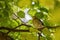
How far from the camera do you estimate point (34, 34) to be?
0.58m

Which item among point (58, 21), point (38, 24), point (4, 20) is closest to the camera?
point (58, 21)

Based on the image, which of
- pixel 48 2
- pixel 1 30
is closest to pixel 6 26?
pixel 1 30

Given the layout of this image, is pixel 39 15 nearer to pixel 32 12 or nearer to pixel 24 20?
pixel 32 12

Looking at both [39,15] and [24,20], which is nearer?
[39,15]

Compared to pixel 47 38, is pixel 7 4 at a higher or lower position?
→ higher

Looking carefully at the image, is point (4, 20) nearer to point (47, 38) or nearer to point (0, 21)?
point (0, 21)

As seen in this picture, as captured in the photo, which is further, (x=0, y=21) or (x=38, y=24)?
(x=0, y=21)

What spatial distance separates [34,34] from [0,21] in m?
0.17

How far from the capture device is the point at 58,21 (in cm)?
31

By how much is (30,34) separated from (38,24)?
0.17ft

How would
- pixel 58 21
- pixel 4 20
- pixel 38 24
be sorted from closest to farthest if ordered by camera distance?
pixel 58 21 < pixel 38 24 < pixel 4 20

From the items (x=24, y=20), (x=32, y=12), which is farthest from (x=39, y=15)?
(x=24, y=20)

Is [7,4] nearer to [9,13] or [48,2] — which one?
[9,13]

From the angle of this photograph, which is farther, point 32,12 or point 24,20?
point 24,20
